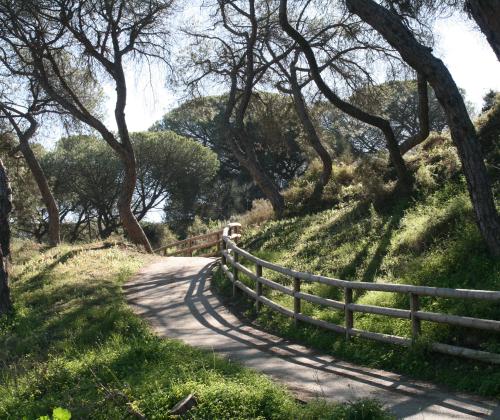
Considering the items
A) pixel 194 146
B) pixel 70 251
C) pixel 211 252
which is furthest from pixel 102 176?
pixel 70 251

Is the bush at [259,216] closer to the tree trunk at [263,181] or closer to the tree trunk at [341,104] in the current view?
the tree trunk at [263,181]

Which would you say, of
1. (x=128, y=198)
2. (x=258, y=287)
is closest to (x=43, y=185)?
(x=128, y=198)

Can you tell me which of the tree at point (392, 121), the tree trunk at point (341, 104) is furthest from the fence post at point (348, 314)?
the tree at point (392, 121)

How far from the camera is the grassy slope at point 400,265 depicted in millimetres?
8391

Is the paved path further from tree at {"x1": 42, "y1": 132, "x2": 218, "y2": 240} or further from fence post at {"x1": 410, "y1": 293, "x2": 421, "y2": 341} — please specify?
tree at {"x1": 42, "y1": 132, "x2": 218, "y2": 240}

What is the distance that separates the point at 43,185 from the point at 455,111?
21589 mm

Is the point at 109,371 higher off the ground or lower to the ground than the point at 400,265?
lower

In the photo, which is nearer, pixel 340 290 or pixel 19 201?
pixel 340 290

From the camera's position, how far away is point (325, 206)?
76.7ft

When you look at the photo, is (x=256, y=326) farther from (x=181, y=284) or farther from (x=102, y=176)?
(x=102, y=176)

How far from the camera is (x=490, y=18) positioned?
394 inches

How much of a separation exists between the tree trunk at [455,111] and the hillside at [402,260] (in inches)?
27.5

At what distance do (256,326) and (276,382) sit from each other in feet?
13.5

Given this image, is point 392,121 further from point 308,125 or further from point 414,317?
point 414,317
